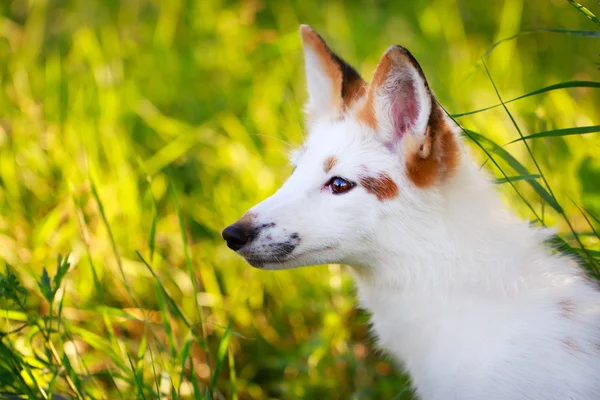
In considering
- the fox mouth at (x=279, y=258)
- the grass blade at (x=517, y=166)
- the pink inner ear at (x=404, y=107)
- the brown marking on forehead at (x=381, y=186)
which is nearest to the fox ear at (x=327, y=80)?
the pink inner ear at (x=404, y=107)

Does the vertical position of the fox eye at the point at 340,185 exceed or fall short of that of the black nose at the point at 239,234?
it exceeds it

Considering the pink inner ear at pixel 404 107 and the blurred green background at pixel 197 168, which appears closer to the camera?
the pink inner ear at pixel 404 107

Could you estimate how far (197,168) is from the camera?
4.20 m

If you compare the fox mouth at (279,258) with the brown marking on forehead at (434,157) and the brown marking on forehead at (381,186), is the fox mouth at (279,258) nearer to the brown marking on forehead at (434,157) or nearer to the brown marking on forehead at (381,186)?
the brown marking on forehead at (381,186)

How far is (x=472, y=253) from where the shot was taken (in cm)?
237

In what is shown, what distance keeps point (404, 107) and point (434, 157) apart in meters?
0.21

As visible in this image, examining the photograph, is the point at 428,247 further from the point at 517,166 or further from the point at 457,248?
the point at 517,166

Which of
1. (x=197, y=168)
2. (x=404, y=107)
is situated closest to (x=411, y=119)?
(x=404, y=107)

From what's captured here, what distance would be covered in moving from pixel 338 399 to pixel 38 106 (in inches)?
103

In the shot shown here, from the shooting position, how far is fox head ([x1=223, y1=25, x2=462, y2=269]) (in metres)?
2.29

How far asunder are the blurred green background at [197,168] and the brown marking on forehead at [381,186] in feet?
1.59

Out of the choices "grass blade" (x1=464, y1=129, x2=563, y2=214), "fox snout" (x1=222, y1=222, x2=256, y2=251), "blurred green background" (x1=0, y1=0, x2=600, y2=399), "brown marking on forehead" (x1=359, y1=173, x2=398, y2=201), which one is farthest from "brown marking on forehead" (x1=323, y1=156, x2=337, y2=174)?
"blurred green background" (x1=0, y1=0, x2=600, y2=399)

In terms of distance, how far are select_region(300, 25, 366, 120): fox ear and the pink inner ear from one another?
0.99ft

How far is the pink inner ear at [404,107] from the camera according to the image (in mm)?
2350
